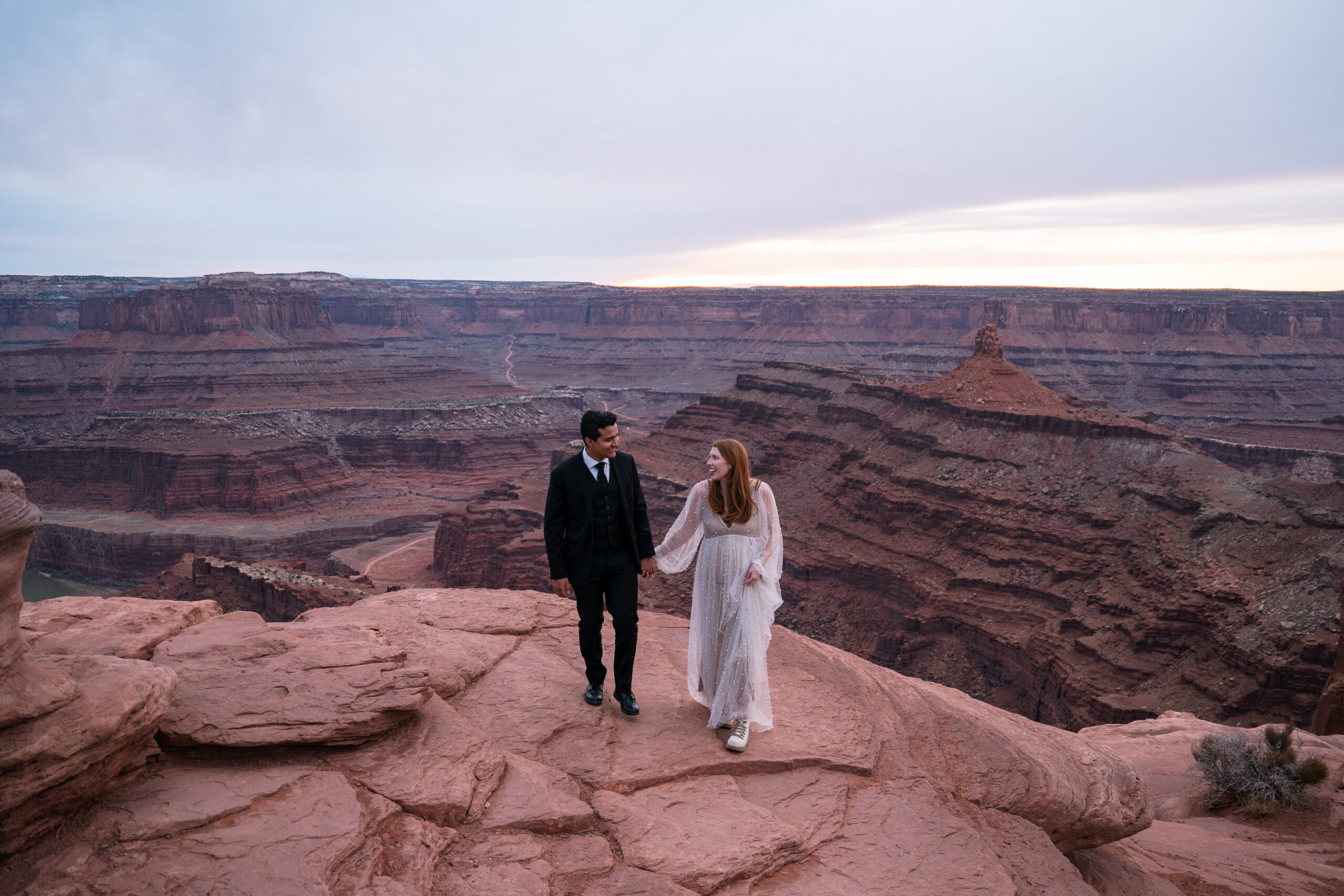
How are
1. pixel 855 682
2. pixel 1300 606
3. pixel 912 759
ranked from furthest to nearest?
pixel 1300 606
pixel 855 682
pixel 912 759

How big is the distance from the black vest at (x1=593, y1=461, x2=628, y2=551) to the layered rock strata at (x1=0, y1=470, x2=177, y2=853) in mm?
2980

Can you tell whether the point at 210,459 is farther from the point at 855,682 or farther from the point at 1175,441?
the point at 855,682

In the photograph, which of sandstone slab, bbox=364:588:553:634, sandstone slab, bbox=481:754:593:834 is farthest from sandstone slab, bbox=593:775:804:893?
sandstone slab, bbox=364:588:553:634

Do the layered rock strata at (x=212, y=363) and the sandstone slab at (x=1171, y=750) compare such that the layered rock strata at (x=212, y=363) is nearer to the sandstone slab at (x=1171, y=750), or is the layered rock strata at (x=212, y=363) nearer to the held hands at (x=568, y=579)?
the sandstone slab at (x=1171, y=750)

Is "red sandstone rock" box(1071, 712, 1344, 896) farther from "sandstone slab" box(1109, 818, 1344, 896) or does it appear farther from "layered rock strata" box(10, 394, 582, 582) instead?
"layered rock strata" box(10, 394, 582, 582)

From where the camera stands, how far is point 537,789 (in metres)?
5.48

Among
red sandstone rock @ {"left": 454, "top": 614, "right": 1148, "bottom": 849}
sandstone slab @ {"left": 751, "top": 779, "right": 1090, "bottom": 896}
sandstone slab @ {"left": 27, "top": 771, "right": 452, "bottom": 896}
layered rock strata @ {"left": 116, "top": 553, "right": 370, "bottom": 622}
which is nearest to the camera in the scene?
sandstone slab @ {"left": 27, "top": 771, "right": 452, "bottom": 896}

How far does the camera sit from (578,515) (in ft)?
21.8

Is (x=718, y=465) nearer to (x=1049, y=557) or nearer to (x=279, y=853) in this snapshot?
(x=279, y=853)

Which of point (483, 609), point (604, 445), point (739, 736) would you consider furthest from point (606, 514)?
point (483, 609)

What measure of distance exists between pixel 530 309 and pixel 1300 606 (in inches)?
6436

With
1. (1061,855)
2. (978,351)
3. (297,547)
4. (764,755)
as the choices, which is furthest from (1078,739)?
(297,547)

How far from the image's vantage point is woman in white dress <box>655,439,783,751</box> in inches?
261

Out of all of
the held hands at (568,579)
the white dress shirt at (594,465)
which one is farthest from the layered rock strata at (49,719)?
the white dress shirt at (594,465)
